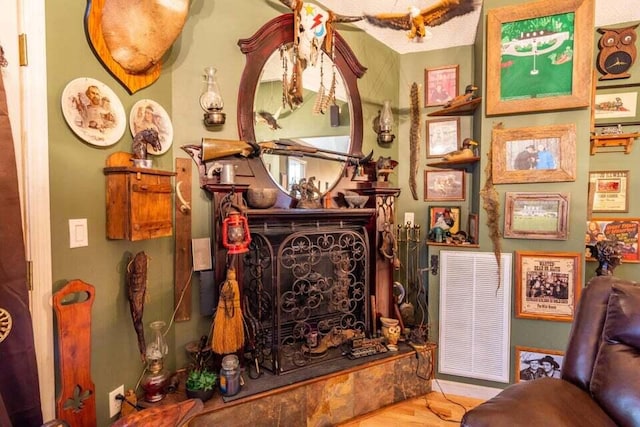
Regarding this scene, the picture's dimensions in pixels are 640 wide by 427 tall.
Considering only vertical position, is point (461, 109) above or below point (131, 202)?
above

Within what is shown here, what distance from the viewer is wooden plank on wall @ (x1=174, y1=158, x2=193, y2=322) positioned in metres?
1.83

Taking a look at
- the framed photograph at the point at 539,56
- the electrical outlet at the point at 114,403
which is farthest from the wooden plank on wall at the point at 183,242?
the framed photograph at the point at 539,56

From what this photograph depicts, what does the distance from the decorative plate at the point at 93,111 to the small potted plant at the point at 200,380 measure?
1.21 metres

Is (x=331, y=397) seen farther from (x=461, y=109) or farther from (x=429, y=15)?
(x=429, y=15)

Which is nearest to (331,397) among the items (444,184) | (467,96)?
(444,184)

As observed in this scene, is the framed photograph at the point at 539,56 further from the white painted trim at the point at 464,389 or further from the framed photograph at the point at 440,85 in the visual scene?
the white painted trim at the point at 464,389

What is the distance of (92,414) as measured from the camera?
1.35 metres

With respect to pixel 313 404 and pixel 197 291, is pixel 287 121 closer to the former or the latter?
pixel 197 291

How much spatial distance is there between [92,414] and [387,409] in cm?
173

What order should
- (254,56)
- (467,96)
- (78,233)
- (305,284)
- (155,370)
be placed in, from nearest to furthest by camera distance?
(78,233) < (155,370) < (254,56) < (305,284) < (467,96)

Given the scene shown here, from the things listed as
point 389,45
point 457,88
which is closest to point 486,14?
point 457,88

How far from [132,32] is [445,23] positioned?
7.48 feet

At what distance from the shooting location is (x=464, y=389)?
2416 millimetres

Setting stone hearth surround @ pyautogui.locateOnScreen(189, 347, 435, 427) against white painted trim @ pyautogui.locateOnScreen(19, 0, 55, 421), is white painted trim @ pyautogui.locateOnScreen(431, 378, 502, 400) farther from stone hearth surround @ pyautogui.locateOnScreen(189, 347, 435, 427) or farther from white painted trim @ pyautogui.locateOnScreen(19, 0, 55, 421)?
white painted trim @ pyautogui.locateOnScreen(19, 0, 55, 421)
